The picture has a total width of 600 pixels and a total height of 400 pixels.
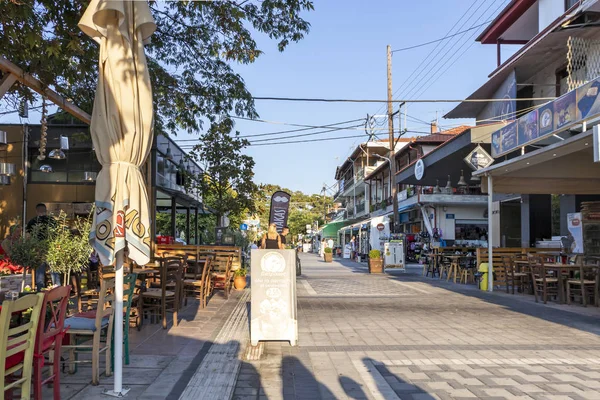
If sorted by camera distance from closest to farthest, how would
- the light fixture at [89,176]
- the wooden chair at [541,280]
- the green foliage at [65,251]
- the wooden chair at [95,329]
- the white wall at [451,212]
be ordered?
the wooden chair at [95,329], the green foliage at [65,251], the wooden chair at [541,280], the light fixture at [89,176], the white wall at [451,212]

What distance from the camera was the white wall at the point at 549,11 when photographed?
51.5 ft

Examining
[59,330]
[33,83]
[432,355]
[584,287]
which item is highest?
[33,83]

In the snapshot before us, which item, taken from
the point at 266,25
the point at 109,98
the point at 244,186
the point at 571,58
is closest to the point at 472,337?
the point at 109,98

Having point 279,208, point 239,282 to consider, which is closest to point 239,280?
point 239,282

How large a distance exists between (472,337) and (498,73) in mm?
13444

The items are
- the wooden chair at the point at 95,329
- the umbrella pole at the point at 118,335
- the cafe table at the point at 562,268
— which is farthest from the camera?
the cafe table at the point at 562,268

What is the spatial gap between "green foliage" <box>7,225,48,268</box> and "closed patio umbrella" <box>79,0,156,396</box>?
3.02 m

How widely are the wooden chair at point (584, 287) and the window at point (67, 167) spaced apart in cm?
1631

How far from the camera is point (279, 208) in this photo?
18.1 meters

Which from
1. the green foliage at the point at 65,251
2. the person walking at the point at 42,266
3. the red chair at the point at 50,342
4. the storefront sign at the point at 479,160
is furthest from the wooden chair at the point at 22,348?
the storefront sign at the point at 479,160

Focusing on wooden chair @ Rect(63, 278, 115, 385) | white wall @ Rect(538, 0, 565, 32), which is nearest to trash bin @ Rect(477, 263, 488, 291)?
white wall @ Rect(538, 0, 565, 32)

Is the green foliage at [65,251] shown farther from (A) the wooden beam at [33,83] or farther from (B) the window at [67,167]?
(B) the window at [67,167]

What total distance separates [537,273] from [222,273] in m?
7.44

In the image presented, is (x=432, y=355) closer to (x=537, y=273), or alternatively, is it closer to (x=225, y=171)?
(x=537, y=273)
